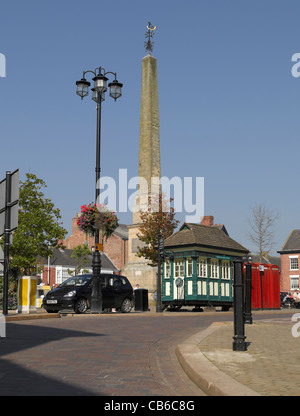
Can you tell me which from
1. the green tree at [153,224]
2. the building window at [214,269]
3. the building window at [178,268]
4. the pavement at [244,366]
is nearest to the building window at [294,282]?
the green tree at [153,224]

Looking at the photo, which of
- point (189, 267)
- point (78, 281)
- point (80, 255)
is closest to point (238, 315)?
point (78, 281)

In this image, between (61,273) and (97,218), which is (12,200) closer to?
(97,218)

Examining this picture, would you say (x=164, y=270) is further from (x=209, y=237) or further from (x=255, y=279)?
(x=255, y=279)

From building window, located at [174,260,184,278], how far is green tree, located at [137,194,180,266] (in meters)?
8.32

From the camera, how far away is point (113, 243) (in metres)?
82.2

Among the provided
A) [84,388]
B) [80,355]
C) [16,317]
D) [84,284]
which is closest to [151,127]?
[84,284]

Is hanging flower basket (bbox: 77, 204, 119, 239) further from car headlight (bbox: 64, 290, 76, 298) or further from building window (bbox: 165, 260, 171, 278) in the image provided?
building window (bbox: 165, 260, 171, 278)

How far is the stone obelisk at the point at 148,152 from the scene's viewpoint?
36500 millimetres

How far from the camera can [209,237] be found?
1122 inches

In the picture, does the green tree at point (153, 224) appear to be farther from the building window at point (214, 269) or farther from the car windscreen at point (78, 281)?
the car windscreen at point (78, 281)

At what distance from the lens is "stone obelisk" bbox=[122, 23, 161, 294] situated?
3650cm

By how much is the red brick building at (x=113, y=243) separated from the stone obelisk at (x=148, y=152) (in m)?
42.4

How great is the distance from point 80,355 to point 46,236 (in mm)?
24432
